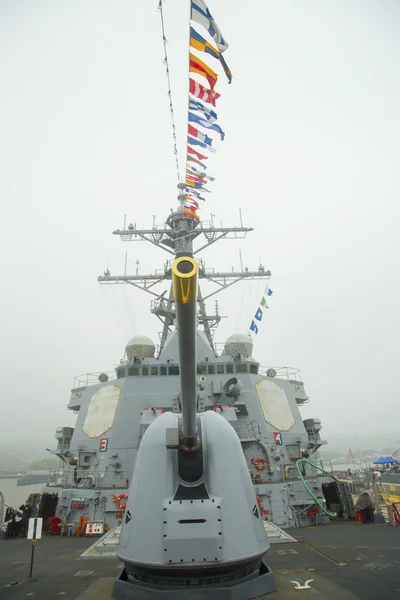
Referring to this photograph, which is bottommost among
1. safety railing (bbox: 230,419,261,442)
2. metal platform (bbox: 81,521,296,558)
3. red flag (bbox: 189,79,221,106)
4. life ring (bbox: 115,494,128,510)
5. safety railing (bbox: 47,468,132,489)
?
metal platform (bbox: 81,521,296,558)

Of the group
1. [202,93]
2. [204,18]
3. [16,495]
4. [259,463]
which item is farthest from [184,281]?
[16,495]

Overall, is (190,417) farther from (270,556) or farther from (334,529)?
(334,529)

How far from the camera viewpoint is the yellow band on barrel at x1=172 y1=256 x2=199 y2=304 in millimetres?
2223

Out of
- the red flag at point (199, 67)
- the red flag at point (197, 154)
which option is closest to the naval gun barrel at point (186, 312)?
the red flag at point (199, 67)

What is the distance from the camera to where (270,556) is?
4.79 m

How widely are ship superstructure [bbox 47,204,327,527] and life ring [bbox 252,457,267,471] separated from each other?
0.02 m

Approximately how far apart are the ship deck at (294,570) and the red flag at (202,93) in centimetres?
753

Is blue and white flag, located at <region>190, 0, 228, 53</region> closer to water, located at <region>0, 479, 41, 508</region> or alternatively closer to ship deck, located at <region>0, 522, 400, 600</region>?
ship deck, located at <region>0, 522, 400, 600</region>

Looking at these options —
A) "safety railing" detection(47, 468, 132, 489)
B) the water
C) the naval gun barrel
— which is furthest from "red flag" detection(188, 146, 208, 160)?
the water

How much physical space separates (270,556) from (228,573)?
2.13 m

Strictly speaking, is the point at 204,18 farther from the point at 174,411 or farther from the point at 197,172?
the point at 174,411

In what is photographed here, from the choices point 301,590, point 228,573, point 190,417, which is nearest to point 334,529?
point 301,590

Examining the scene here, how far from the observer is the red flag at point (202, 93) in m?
7.17

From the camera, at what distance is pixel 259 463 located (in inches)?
334
